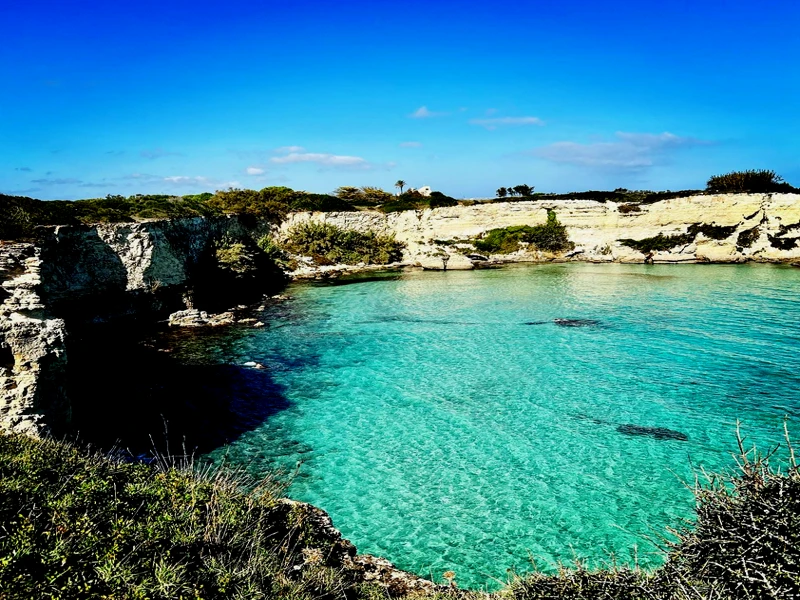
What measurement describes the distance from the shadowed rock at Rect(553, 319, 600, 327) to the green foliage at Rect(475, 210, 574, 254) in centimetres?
3006

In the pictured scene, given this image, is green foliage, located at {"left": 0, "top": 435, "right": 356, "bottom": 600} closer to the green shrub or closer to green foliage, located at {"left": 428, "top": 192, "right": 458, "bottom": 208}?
the green shrub

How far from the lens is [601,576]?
5082 millimetres

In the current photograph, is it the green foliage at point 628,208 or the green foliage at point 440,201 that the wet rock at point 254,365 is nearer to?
the green foliage at point 440,201

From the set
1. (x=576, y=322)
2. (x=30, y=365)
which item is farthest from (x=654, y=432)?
(x=30, y=365)

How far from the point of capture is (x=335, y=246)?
171 ft

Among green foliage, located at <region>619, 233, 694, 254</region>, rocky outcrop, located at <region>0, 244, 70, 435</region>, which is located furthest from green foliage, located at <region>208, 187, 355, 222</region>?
rocky outcrop, located at <region>0, 244, 70, 435</region>

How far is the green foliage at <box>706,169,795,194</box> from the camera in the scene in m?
48.3

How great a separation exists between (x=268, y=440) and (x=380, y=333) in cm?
1153

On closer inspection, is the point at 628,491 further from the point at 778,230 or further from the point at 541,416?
the point at 778,230

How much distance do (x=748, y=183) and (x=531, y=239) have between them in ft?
76.9

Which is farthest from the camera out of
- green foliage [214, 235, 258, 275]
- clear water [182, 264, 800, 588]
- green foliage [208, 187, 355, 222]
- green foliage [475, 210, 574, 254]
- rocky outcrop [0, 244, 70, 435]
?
green foliage [475, 210, 574, 254]

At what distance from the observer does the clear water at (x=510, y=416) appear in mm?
8875

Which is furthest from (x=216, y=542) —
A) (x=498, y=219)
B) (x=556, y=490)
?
(x=498, y=219)

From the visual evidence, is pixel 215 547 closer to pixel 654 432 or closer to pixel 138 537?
pixel 138 537
